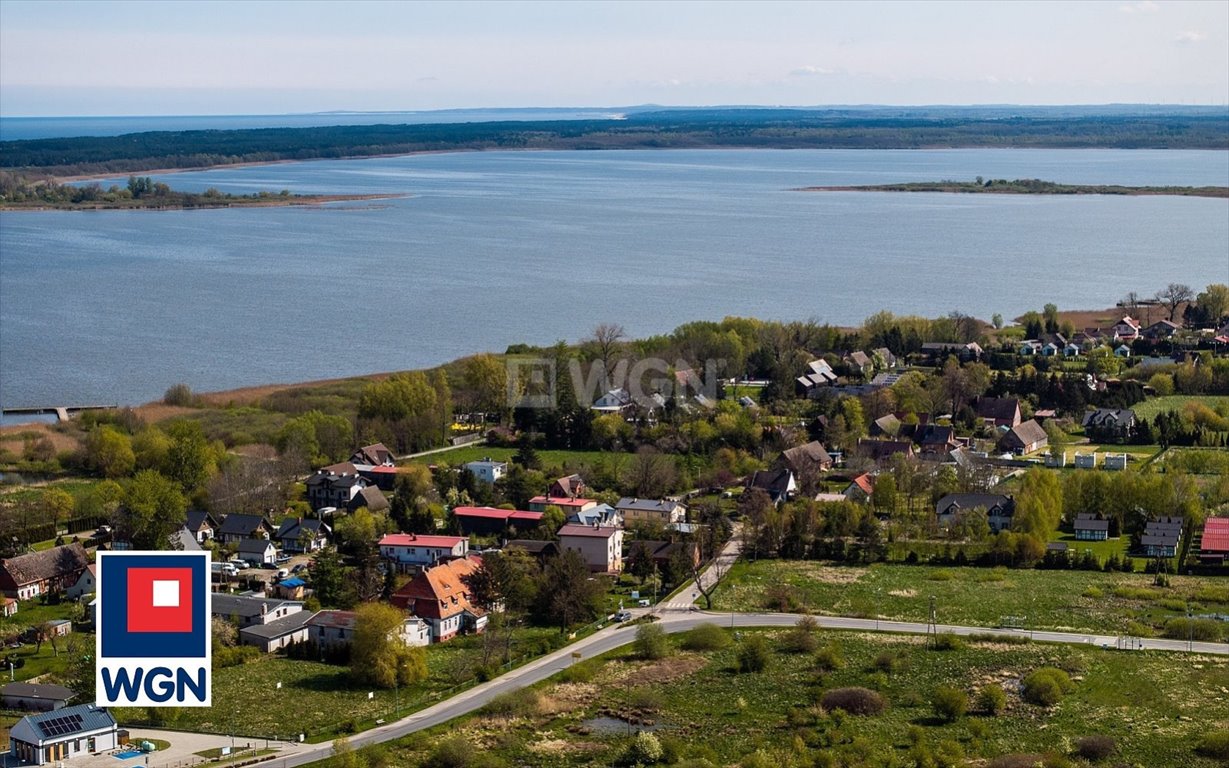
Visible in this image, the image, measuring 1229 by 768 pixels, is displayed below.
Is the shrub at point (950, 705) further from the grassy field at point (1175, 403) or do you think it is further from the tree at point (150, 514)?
the grassy field at point (1175, 403)

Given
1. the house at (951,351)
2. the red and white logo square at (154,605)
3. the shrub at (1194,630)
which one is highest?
the red and white logo square at (154,605)

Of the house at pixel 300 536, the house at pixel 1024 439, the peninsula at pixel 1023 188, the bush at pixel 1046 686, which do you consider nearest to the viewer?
the bush at pixel 1046 686

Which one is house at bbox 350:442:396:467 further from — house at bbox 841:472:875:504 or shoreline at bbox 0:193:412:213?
shoreline at bbox 0:193:412:213

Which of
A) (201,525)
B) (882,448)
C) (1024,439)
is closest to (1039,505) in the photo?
(882,448)

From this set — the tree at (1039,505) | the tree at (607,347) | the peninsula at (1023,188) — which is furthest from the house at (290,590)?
the peninsula at (1023,188)

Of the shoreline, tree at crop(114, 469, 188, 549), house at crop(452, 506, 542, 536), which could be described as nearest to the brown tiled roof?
tree at crop(114, 469, 188, 549)

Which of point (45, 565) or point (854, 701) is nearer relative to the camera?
point (854, 701)

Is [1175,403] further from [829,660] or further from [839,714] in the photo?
[839,714]

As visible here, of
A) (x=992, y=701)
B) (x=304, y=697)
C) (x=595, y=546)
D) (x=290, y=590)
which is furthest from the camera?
(x=595, y=546)
